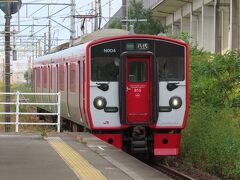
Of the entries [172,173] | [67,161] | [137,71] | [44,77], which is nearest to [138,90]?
[137,71]

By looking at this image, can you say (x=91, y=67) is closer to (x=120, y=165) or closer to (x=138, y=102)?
(x=138, y=102)

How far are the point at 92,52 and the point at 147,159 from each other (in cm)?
321

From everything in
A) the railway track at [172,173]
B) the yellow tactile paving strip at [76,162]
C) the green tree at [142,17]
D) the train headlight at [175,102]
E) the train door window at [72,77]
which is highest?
the green tree at [142,17]

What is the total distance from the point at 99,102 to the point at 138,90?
3.03 feet

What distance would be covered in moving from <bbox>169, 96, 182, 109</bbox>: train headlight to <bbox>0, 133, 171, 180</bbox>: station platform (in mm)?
1836

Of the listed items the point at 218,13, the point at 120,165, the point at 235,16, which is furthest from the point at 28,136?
the point at 218,13

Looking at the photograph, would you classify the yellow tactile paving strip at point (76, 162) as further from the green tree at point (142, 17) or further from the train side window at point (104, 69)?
the green tree at point (142, 17)

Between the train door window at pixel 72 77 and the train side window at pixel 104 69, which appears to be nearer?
the train side window at pixel 104 69

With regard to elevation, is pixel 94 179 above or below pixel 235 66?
below

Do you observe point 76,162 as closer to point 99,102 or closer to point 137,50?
point 99,102

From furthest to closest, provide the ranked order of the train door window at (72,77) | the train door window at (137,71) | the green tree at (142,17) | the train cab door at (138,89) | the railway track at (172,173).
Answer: the green tree at (142,17) → the train door window at (72,77) → the train door window at (137,71) → the train cab door at (138,89) → the railway track at (172,173)

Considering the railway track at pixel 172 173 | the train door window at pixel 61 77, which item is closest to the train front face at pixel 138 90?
the railway track at pixel 172 173

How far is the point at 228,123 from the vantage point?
15539mm

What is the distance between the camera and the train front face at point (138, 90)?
14062 millimetres
